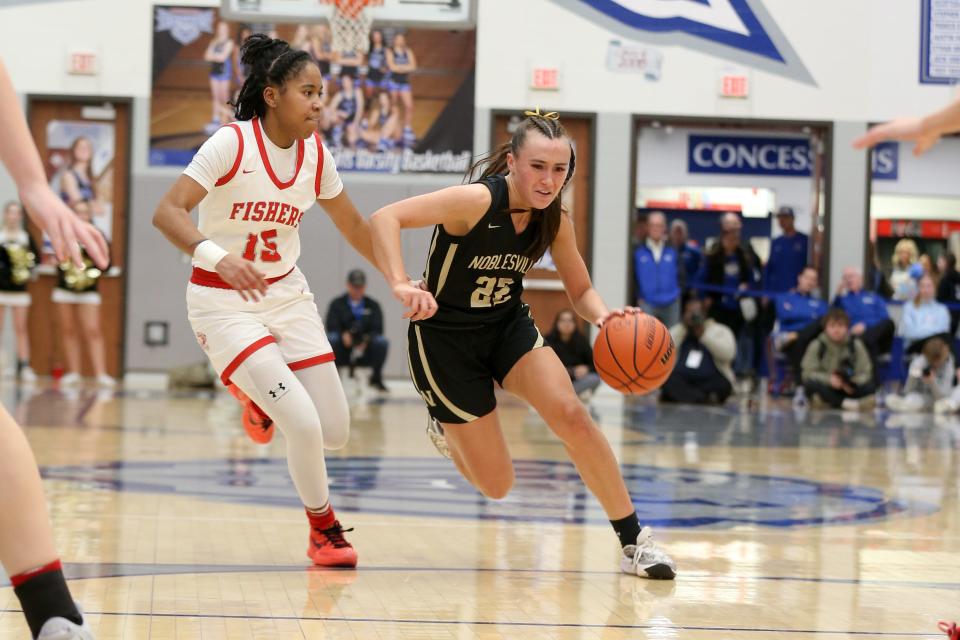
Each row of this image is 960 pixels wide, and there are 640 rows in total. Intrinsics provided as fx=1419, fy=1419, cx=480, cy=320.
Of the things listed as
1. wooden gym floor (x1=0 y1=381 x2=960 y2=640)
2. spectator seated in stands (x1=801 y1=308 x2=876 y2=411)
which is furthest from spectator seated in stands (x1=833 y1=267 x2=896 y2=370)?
wooden gym floor (x1=0 y1=381 x2=960 y2=640)

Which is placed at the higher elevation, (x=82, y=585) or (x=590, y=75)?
(x=590, y=75)

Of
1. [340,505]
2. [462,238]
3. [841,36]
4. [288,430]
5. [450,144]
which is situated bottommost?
[340,505]

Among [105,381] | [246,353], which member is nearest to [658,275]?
[105,381]

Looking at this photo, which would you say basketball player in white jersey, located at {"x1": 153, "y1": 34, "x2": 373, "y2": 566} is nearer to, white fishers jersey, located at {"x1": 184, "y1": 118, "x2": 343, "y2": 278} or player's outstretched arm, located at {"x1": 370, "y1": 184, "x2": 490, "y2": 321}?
white fishers jersey, located at {"x1": 184, "y1": 118, "x2": 343, "y2": 278}

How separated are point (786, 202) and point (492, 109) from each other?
12.6 feet

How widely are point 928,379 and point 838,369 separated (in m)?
1.05

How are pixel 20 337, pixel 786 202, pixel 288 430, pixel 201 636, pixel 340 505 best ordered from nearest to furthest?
pixel 201 636
pixel 288 430
pixel 340 505
pixel 20 337
pixel 786 202

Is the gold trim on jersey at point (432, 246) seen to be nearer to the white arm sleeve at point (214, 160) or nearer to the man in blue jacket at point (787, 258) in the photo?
the white arm sleeve at point (214, 160)

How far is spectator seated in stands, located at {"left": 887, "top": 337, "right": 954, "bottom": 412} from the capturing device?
14.0 meters

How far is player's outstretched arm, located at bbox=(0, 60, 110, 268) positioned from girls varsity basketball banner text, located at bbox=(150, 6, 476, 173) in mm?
12972

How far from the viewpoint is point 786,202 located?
55.8 feet

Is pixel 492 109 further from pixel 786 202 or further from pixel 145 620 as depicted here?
pixel 145 620

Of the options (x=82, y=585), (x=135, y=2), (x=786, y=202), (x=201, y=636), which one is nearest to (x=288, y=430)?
(x=82, y=585)

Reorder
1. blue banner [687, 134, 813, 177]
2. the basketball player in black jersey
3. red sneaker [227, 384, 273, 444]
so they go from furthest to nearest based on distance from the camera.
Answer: blue banner [687, 134, 813, 177] → red sneaker [227, 384, 273, 444] → the basketball player in black jersey
